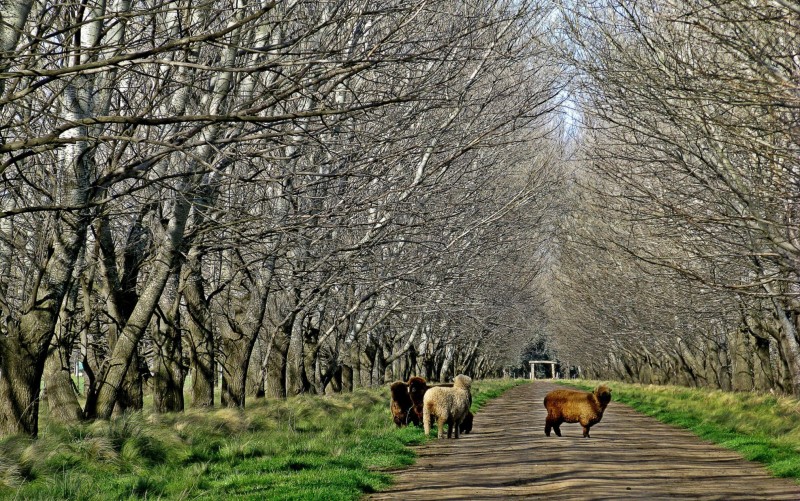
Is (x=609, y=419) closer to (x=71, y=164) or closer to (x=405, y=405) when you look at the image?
(x=405, y=405)

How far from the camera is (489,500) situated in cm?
913

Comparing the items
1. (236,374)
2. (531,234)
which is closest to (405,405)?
(236,374)

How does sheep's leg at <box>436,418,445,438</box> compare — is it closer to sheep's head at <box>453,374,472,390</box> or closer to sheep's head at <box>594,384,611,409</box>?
sheep's head at <box>453,374,472,390</box>

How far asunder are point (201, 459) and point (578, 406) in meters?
6.81

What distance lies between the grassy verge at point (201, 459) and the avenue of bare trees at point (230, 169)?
0.97m

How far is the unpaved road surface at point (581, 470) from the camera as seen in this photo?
979cm

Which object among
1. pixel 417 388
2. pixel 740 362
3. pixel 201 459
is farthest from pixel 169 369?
pixel 740 362

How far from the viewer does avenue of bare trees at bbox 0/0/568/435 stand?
8.13 m

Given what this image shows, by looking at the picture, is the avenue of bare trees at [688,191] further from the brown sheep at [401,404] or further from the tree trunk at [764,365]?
the brown sheep at [401,404]

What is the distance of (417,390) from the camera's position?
1806 cm

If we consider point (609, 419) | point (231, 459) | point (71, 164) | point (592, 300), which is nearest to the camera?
point (71, 164)

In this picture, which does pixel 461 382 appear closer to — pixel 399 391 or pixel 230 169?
pixel 399 391

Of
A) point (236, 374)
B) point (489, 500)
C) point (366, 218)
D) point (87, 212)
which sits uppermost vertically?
point (366, 218)

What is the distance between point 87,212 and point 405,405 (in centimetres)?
889
